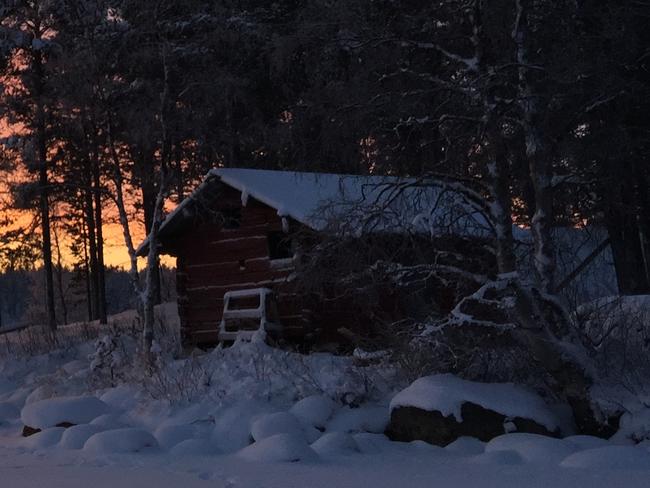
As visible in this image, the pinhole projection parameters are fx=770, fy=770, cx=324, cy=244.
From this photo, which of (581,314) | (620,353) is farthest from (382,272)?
(620,353)

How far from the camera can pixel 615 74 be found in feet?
45.6

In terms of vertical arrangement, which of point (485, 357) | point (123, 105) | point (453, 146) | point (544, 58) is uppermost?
point (123, 105)

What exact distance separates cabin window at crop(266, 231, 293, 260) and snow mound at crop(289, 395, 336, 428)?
8.00m

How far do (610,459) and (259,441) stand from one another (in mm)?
3701

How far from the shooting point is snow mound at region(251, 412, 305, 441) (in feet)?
30.2

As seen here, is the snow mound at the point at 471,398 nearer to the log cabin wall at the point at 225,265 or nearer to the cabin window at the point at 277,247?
the log cabin wall at the point at 225,265

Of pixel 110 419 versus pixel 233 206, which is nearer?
pixel 110 419

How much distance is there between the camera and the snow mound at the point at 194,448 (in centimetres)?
877

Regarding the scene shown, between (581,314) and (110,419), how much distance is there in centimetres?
663

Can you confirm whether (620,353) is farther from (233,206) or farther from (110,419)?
(233,206)

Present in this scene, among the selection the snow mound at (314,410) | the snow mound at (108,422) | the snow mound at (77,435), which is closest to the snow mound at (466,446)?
the snow mound at (314,410)

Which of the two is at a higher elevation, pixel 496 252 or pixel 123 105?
pixel 123 105

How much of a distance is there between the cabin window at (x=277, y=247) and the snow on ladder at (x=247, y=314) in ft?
3.73

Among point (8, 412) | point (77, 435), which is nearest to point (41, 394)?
point (8, 412)
